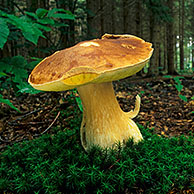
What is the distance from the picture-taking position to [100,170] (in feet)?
5.02

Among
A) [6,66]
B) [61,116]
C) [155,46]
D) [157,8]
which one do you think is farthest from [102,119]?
[155,46]

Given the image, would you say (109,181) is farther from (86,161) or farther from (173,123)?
(173,123)

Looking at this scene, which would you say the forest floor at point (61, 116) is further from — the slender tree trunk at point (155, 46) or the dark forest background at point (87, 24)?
the slender tree trunk at point (155, 46)

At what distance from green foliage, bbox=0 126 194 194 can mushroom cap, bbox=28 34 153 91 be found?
73 cm

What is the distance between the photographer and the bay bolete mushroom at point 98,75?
1.24 meters

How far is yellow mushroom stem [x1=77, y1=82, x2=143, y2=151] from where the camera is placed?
170 centimetres

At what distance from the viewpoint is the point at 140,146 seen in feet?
5.79

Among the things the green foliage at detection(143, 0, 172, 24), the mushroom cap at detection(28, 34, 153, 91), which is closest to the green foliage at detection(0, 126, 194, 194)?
the mushroom cap at detection(28, 34, 153, 91)

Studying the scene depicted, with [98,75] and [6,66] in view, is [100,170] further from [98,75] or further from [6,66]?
[6,66]

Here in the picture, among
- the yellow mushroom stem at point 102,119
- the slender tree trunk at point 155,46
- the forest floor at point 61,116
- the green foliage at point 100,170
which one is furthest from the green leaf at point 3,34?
the slender tree trunk at point 155,46

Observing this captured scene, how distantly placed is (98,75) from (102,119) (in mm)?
636

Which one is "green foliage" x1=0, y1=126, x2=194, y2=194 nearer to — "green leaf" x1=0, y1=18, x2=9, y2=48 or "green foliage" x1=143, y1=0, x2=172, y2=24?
"green leaf" x1=0, y1=18, x2=9, y2=48

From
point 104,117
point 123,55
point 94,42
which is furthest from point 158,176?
point 94,42

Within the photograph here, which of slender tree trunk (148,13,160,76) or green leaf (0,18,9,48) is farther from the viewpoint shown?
slender tree trunk (148,13,160,76)
